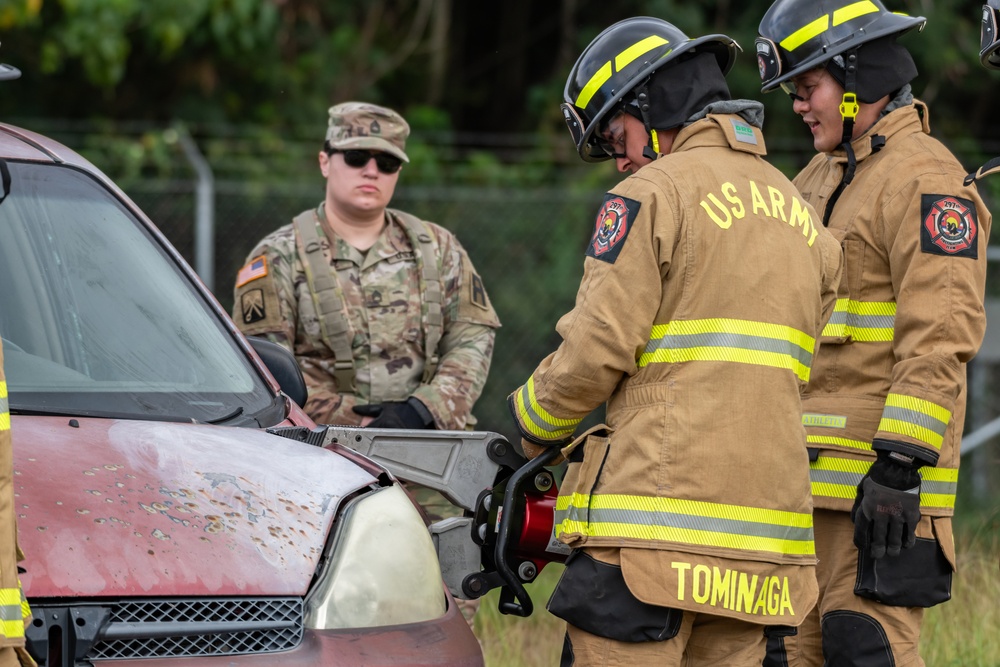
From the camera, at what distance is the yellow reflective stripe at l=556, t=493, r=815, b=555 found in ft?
9.54

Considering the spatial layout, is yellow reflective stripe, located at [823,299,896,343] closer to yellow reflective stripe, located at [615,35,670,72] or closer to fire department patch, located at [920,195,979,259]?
fire department patch, located at [920,195,979,259]

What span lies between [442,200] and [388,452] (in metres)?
5.62

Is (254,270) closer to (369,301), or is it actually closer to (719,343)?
(369,301)

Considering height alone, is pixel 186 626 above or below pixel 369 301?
below

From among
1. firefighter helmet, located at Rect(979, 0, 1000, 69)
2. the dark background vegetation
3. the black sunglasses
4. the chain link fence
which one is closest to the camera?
firefighter helmet, located at Rect(979, 0, 1000, 69)

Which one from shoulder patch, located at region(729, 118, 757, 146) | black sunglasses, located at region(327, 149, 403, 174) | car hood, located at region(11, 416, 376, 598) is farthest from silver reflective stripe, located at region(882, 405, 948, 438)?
black sunglasses, located at region(327, 149, 403, 174)

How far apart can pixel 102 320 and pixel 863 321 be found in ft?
6.67

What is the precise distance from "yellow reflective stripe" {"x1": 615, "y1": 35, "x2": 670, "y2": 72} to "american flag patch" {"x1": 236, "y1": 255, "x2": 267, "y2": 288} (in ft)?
5.87

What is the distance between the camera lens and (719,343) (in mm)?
2961

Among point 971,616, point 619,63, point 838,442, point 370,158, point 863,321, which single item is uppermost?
point 619,63

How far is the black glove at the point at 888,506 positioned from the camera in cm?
337

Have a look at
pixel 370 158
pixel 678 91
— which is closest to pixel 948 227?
pixel 678 91

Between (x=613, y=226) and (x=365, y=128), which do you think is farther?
(x=365, y=128)

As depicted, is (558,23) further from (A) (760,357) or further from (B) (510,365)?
(A) (760,357)
